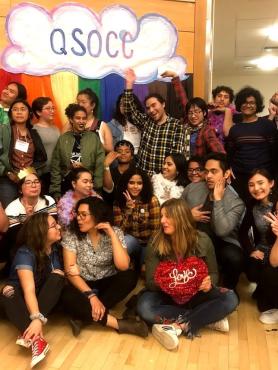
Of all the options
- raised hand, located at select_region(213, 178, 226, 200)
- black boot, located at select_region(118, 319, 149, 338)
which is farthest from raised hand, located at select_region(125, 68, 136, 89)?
black boot, located at select_region(118, 319, 149, 338)

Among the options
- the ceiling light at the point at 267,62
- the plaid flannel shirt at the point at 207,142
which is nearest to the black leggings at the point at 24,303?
the plaid flannel shirt at the point at 207,142

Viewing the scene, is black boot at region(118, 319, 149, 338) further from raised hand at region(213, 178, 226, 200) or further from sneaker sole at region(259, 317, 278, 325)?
raised hand at region(213, 178, 226, 200)

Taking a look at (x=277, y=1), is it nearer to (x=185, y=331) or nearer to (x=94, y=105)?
(x=94, y=105)

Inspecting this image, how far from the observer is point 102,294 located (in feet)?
7.98

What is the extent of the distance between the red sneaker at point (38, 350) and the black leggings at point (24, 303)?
4.9 inches

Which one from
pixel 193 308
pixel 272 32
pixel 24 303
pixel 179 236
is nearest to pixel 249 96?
pixel 179 236

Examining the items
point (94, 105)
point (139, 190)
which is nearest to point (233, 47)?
point (94, 105)

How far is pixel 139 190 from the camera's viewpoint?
2908 mm

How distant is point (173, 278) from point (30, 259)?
79 cm

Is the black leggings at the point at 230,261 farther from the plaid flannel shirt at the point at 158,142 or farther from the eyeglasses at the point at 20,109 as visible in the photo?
the eyeglasses at the point at 20,109

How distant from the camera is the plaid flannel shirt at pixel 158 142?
3119mm

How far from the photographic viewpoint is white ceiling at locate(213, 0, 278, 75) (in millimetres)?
5496

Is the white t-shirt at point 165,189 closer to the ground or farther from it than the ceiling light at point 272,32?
closer to the ground

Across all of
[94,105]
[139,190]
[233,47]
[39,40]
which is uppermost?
[233,47]
